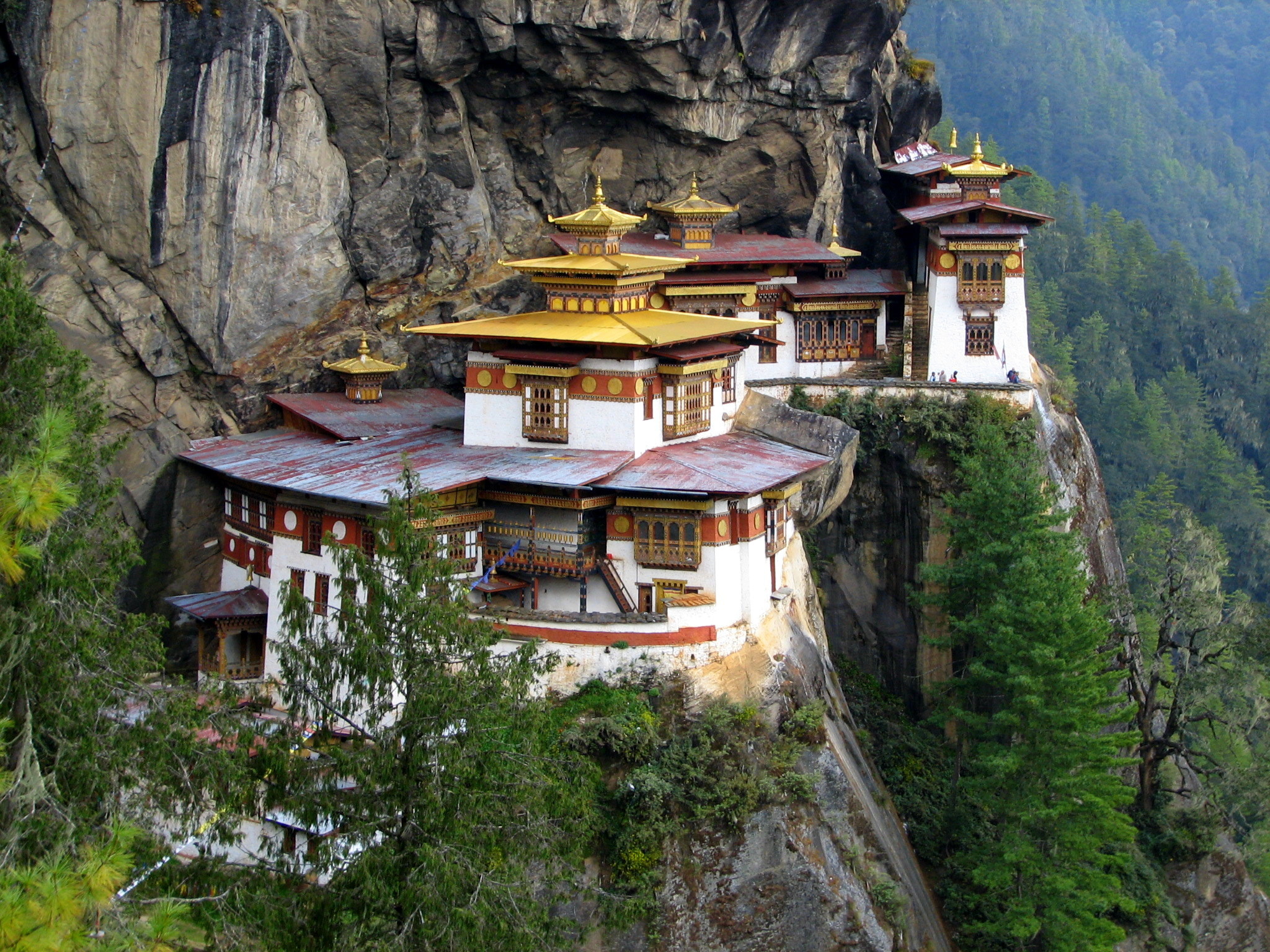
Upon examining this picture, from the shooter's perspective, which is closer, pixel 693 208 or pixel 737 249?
pixel 693 208

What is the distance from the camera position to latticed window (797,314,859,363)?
45.9 metres

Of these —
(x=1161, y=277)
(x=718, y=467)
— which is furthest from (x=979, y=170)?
(x=1161, y=277)

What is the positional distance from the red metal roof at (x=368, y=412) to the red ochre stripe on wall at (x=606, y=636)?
7.78 m

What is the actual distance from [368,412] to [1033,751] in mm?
17053

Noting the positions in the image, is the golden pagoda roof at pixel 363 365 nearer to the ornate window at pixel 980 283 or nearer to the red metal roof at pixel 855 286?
the red metal roof at pixel 855 286

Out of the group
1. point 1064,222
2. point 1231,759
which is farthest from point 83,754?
point 1064,222

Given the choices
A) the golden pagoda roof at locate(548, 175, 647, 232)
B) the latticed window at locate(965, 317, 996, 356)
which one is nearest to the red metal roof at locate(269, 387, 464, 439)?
the golden pagoda roof at locate(548, 175, 647, 232)

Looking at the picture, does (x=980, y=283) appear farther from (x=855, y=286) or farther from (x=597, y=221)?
(x=597, y=221)

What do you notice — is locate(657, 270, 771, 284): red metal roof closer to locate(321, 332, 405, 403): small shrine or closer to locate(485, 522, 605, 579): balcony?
locate(321, 332, 405, 403): small shrine

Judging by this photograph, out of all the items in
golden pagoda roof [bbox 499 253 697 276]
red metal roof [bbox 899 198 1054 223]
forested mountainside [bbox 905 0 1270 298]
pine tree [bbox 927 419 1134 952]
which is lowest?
pine tree [bbox 927 419 1134 952]

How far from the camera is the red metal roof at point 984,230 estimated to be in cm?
4328

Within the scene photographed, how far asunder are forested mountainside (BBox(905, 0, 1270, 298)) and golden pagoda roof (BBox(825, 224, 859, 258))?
7707 centimetres

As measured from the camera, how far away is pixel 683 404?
3603 centimetres

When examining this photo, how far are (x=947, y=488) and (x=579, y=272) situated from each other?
1125 centimetres
